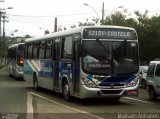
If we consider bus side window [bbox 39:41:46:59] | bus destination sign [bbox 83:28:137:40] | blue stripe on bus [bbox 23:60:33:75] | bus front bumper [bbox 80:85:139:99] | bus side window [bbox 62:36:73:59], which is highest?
bus destination sign [bbox 83:28:137:40]

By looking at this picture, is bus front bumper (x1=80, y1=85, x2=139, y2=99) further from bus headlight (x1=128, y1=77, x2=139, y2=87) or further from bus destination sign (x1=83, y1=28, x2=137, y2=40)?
bus destination sign (x1=83, y1=28, x2=137, y2=40)

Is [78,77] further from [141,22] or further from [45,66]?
[141,22]

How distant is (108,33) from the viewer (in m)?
18.3

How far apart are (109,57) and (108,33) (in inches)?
40.3

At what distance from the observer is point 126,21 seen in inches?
2172

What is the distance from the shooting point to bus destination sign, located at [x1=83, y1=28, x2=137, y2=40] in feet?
59.6

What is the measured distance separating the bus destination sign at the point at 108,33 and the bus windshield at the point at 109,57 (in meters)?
0.21

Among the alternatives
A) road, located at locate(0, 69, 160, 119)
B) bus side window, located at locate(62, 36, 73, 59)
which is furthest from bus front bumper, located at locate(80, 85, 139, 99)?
bus side window, located at locate(62, 36, 73, 59)

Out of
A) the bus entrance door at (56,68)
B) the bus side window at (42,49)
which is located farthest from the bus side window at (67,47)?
the bus side window at (42,49)

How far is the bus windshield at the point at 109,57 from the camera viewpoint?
17.8m

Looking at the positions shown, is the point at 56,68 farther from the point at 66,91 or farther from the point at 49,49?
the point at 66,91

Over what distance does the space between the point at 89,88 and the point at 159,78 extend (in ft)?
13.5

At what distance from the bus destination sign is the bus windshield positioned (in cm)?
21

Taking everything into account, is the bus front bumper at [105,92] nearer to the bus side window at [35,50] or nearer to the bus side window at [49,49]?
the bus side window at [49,49]
